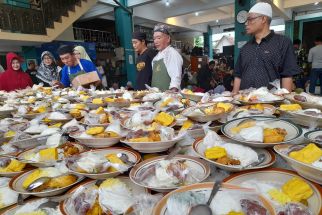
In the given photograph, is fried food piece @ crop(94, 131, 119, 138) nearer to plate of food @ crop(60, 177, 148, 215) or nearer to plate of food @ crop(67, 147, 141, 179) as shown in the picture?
plate of food @ crop(67, 147, 141, 179)

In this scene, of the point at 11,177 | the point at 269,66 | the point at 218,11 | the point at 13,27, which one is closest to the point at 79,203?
the point at 11,177

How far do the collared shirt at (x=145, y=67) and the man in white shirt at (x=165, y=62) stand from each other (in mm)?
219

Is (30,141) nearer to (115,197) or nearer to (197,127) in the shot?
(115,197)

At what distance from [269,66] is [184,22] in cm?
1325

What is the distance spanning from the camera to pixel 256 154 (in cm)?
88

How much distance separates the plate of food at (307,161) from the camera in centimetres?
71

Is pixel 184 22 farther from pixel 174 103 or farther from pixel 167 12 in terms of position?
pixel 174 103

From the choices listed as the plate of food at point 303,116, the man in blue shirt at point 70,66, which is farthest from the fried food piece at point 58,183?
the man in blue shirt at point 70,66

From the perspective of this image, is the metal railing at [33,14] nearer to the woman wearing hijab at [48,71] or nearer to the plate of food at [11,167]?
the woman wearing hijab at [48,71]

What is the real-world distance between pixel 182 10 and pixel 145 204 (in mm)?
12125

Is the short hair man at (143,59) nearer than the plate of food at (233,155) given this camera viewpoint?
No

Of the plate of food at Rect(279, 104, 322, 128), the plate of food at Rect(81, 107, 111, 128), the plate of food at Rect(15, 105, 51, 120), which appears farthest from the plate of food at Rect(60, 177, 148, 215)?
the plate of food at Rect(15, 105, 51, 120)

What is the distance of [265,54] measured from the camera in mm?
2637

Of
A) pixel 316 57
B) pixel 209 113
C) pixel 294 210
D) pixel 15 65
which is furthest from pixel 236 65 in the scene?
pixel 316 57
